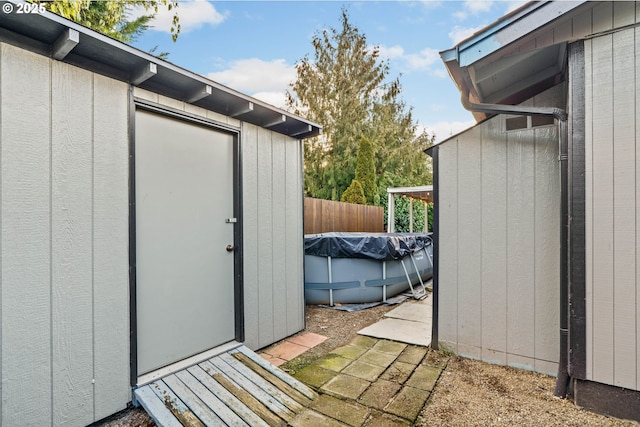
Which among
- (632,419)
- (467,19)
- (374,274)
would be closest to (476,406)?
(632,419)

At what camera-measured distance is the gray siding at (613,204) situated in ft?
6.81

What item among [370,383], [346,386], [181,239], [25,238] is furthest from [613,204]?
[25,238]

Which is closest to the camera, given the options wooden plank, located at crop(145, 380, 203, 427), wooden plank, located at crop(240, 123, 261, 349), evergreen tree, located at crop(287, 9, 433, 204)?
wooden plank, located at crop(145, 380, 203, 427)

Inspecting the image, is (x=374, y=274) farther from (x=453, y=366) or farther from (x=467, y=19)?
(x=467, y=19)

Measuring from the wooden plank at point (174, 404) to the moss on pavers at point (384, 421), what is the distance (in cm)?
112

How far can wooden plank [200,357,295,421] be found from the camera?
218cm

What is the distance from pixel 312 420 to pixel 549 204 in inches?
103

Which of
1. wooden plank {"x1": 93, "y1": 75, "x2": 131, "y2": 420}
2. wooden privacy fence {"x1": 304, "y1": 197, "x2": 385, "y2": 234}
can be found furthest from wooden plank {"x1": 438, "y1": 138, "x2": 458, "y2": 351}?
wooden privacy fence {"x1": 304, "y1": 197, "x2": 385, "y2": 234}

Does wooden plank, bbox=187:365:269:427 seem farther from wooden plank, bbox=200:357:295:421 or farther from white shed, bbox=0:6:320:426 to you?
white shed, bbox=0:6:320:426

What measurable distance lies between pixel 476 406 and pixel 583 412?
0.71 m

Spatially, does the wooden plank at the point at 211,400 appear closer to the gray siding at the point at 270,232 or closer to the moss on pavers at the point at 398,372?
the gray siding at the point at 270,232

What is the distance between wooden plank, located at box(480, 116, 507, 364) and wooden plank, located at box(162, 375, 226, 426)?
2478 mm

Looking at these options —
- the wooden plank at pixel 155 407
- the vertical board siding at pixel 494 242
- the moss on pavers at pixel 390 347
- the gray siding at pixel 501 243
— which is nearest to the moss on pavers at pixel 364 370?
the moss on pavers at pixel 390 347

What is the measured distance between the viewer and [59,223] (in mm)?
1913
